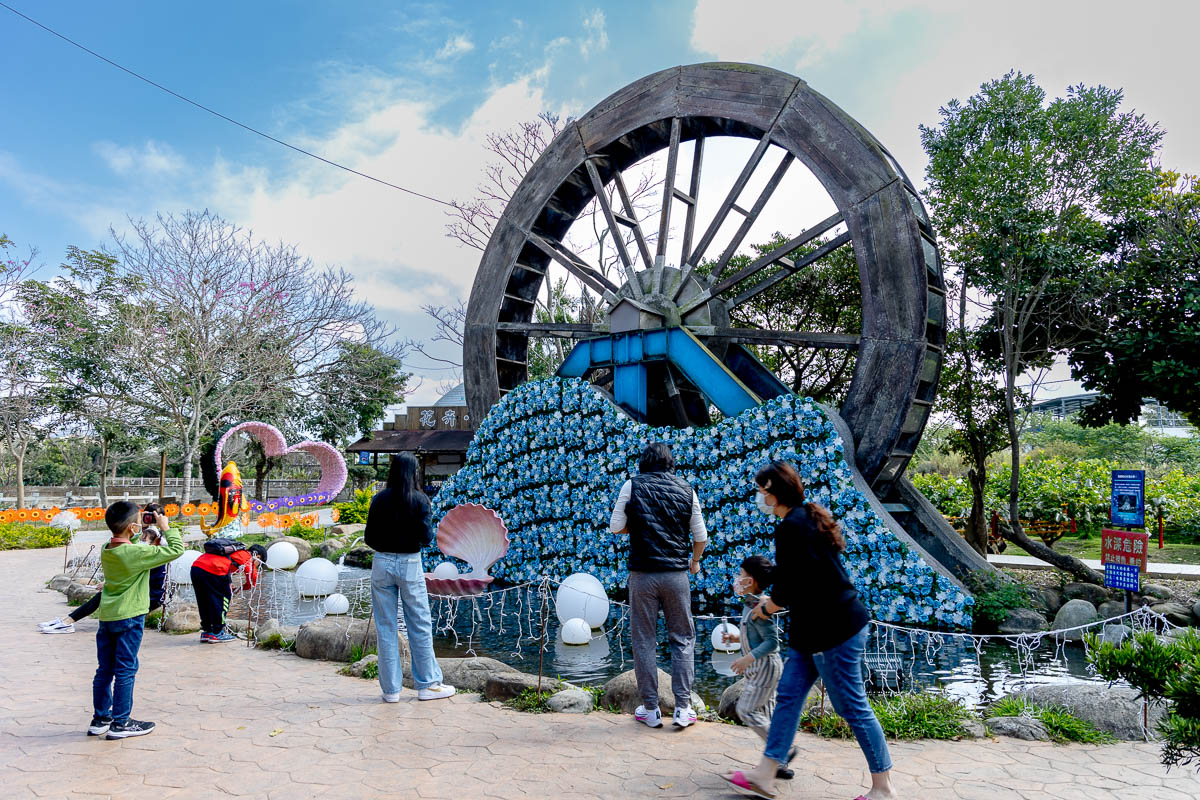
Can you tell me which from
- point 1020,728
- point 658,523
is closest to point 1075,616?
point 1020,728

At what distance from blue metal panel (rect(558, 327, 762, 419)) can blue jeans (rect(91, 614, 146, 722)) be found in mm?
5878

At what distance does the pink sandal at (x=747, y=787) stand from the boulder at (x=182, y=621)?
5.43 m

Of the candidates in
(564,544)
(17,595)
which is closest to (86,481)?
(17,595)

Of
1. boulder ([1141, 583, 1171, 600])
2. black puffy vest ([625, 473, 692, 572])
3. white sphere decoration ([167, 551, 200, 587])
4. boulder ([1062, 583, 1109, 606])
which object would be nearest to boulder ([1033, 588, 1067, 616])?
boulder ([1062, 583, 1109, 606])

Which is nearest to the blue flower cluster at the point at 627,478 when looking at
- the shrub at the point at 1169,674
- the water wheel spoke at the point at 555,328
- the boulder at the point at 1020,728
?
the water wheel spoke at the point at 555,328

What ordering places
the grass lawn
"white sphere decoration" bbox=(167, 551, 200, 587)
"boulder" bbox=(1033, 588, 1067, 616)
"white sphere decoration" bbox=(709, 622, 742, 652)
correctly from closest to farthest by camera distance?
"white sphere decoration" bbox=(709, 622, 742, 652) → "boulder" bbox=(1033, 588, 1067, 616) → "white sphere decoration" bbox=(167, 551, 200, 587) → the grass lawn

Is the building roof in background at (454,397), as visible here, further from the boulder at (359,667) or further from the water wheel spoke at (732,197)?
the boulder at (359,667)

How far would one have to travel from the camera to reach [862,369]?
26.0ft

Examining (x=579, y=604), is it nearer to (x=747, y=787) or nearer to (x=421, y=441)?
(x=747, y=787)

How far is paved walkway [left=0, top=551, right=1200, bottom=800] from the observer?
314 cm

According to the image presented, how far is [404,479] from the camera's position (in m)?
4.39

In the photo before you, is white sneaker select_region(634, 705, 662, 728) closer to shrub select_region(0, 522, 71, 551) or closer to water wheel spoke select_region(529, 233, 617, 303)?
water wheel spoke select_region(529, 233, 617, 303)

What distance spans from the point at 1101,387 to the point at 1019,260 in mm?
1938

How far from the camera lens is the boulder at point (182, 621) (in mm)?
6648
